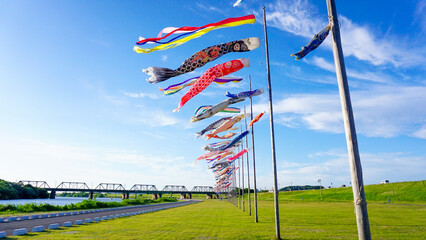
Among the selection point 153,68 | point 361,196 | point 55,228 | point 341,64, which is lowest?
point 55,228

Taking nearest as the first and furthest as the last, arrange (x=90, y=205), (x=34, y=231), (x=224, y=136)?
(x=34, y=231)
(x=224, y=136)
(x=90, y=205)

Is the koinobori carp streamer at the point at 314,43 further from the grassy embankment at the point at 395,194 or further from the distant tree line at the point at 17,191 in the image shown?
the distant tree line at the point at 17,191

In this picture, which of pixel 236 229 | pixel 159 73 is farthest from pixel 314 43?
pixel 236 229

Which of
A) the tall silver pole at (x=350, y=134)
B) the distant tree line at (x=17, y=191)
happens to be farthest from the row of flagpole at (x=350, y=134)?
the distant tree line at (x=17, y=191)

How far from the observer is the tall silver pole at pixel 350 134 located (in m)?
7.04

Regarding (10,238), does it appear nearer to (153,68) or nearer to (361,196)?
(153,68)

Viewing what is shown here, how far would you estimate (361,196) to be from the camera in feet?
23.2

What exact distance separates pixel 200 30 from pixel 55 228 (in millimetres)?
19520

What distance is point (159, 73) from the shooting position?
15406mm

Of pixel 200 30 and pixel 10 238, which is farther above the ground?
pixel 200 30

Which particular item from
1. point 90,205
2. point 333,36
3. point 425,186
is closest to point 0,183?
point 90,205

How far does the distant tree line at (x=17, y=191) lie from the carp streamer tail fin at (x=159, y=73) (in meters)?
106

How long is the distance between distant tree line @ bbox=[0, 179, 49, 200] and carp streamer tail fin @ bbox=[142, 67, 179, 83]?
106272mm

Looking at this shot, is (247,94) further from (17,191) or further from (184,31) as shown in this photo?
(17,191)
